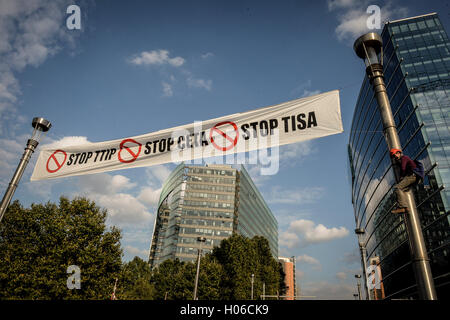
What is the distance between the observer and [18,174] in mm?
6367

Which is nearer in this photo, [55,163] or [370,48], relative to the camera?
[370,48]

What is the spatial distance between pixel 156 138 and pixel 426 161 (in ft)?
152

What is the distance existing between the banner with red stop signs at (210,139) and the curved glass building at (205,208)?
8371 centimetres

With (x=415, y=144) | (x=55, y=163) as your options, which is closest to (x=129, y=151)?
(x=55, y=163)

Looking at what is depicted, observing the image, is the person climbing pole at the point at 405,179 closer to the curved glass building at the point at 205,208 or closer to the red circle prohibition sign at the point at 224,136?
the red circle prohibition sign at the point at 224,136

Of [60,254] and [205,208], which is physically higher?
[205,208]

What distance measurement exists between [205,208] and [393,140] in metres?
94.0

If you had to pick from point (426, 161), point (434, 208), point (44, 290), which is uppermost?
point (426, 161)

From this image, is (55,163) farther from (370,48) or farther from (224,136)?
(370,48)

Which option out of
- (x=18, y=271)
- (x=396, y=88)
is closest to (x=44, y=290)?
(x=18, y=271)

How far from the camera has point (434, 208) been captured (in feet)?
→ 120

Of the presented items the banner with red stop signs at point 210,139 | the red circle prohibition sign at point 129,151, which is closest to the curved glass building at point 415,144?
the banner with red stop signs at point 210,139
